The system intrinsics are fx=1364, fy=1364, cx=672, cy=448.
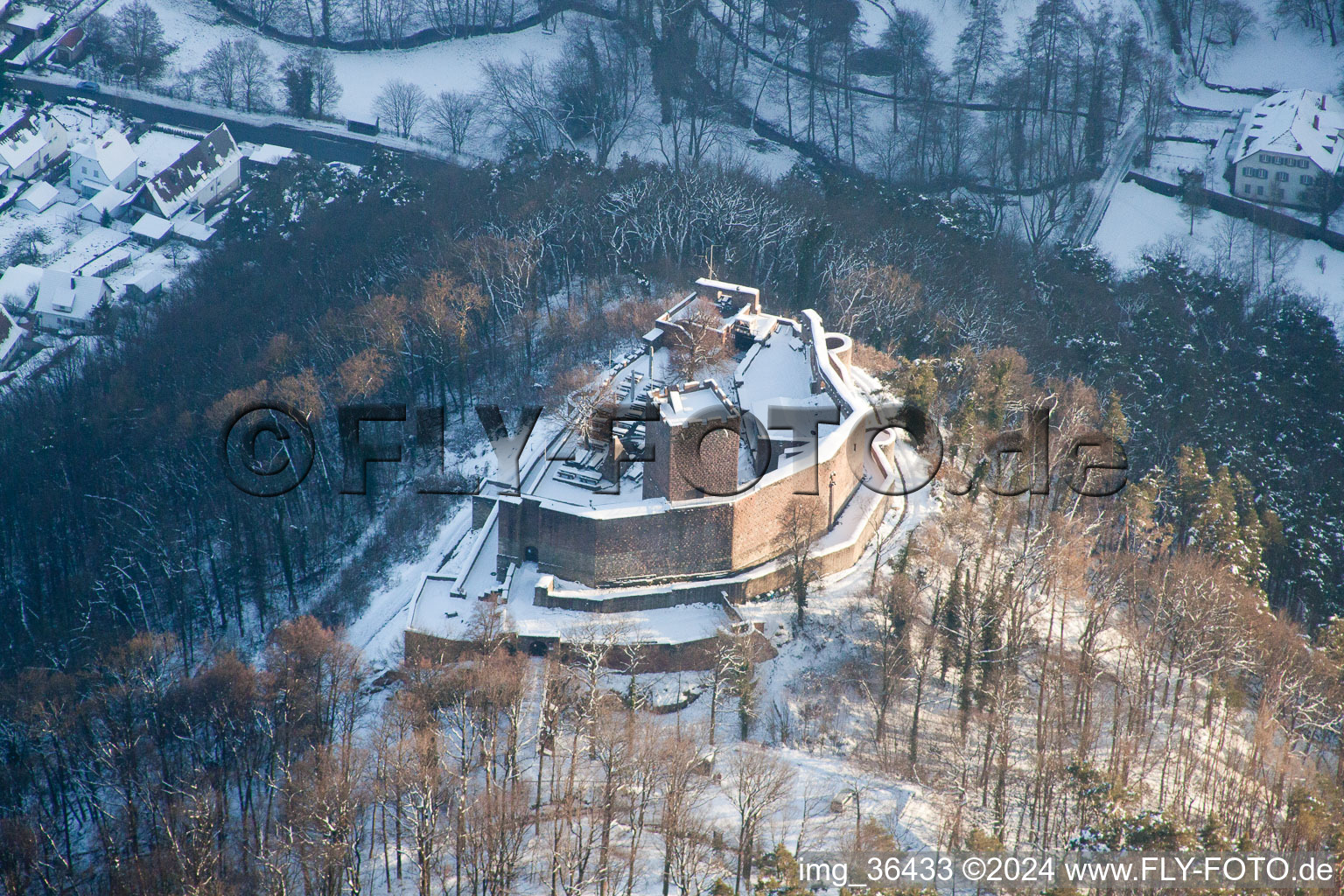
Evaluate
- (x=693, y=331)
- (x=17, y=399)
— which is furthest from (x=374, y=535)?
(x=17, y=399)

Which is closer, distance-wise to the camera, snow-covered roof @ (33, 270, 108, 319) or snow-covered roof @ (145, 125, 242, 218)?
snow-covered roof @ (33, 270, 108, 319)

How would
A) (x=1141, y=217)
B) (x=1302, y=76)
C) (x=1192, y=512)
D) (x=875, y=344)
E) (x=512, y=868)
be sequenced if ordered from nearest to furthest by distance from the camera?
(x=512, y=868), (x=1192, y=512), (x=875, y=344), (x=1141, y=217), (x=1302, y=76)

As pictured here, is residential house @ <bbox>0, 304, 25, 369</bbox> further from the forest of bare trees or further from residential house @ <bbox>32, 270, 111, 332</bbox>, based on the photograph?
the forest of bare trees

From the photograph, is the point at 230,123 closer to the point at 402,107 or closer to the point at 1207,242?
the point at 402,107

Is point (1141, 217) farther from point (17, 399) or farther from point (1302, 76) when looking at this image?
point (17, 399)

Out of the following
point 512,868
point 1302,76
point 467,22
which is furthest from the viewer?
point 467,22

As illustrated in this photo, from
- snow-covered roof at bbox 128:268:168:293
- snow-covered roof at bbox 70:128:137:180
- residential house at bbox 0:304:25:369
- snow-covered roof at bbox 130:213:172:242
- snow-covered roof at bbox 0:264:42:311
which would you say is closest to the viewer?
residential house at bbox 0:304:25:369

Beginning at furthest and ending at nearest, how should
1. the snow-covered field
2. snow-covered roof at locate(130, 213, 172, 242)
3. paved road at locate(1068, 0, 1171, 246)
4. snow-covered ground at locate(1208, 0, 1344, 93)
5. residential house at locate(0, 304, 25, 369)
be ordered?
the snow-covered field, snow-covered ground at locate(1208, 0, 1344, 93), snow-covered roof at locate(130, 213, 172, 242), paved road at locate(1068, 0, 1171, 246), residential house at locate(0, 304, 25, 369)

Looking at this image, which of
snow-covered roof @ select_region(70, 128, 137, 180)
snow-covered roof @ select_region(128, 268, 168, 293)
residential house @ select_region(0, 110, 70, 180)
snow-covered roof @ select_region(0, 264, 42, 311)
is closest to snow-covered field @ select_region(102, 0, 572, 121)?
snow-covered roof @ select_region(70, 128, 137, 180)
